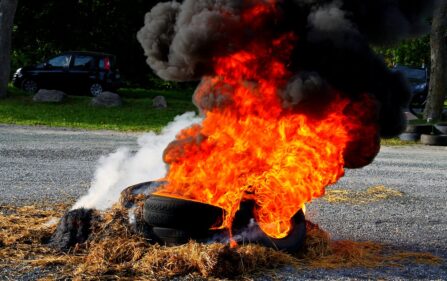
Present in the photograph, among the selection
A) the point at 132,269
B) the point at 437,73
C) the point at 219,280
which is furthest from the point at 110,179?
the point at 437,73

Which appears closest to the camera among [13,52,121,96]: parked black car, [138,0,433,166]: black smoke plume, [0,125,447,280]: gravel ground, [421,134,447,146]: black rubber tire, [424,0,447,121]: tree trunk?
[138,0,433,166]: black smoke plume

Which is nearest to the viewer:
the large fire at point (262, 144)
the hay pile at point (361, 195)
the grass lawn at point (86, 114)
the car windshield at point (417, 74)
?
the large fire at point (262, 144)

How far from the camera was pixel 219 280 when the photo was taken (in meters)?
4.84

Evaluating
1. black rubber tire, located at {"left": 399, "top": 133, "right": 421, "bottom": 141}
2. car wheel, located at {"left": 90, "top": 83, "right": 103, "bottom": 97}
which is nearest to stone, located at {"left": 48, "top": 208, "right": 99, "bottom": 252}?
black rubber tire, located at {"left": 399, "top": 133, "right": 421, "bottom": 141}

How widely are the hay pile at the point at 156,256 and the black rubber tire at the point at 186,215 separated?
20 cm

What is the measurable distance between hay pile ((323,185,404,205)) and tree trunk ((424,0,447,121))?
43.2ft

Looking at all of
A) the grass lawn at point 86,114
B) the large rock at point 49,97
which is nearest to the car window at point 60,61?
the grass lawn at point 86,114

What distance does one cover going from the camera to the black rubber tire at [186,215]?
5348 mm

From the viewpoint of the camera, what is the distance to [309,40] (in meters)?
5.35

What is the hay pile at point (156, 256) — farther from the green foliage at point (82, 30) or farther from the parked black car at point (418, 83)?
the parked black car at point (418, 83)

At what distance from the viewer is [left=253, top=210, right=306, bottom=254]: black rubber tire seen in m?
5.47

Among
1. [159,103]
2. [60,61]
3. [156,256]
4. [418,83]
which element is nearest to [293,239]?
[156,256]

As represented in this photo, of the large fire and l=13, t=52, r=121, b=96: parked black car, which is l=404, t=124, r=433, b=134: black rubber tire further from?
l=13, t=52, r=121, b=96: parked black car

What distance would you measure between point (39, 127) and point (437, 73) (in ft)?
43.3
